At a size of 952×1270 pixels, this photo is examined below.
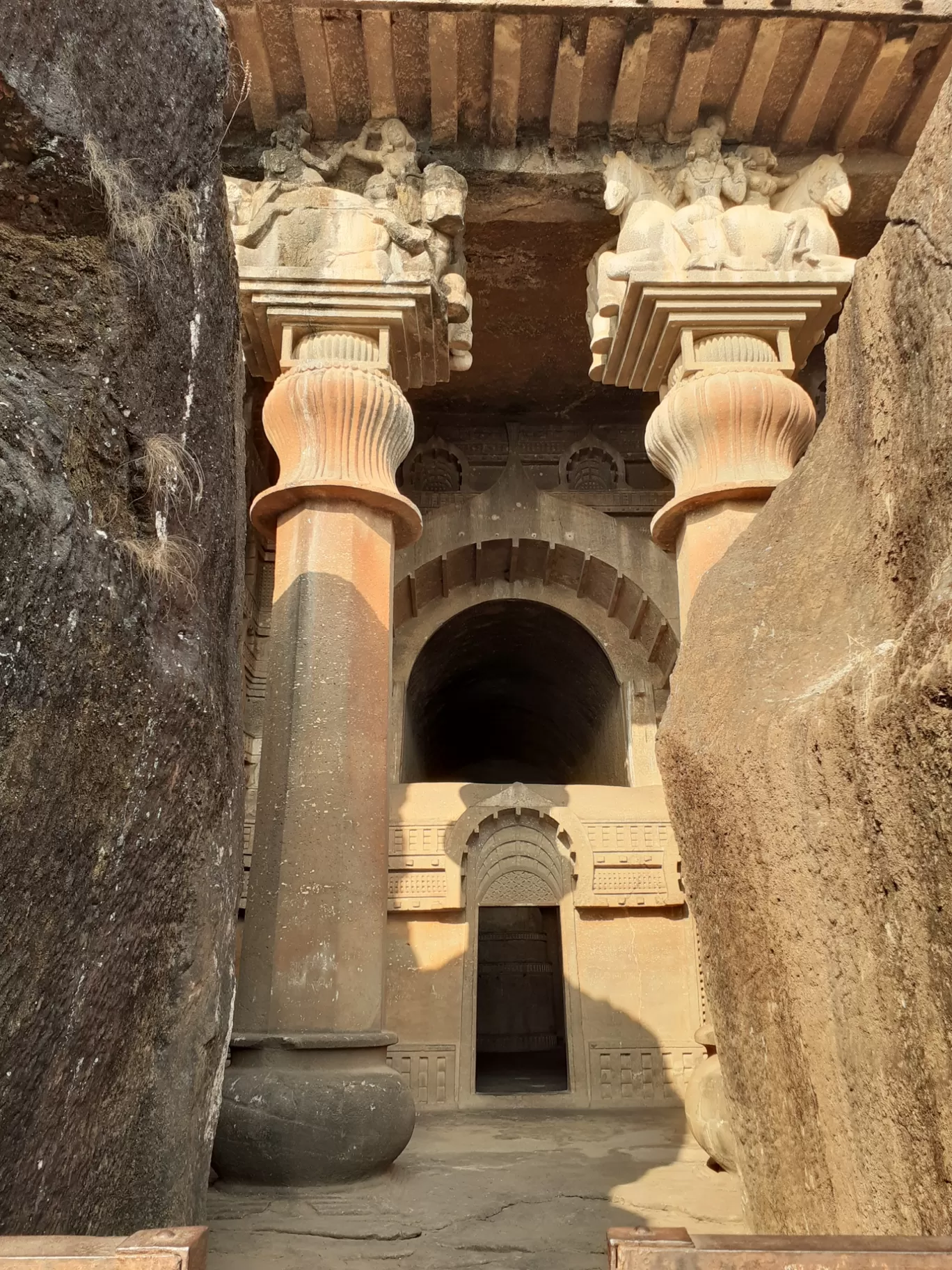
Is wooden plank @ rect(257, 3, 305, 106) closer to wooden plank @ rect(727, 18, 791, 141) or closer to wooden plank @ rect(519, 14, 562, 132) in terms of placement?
wooden plank @ rect(519, 14, 562, 132)

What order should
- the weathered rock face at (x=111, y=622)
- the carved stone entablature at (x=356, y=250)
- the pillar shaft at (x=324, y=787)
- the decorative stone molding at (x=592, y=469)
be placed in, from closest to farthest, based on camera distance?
1. the weathered rock face at (x=111, y=622)
2. the pillar shaft at (x=324, y=787)
3. the carved stone entablature at (x=356, y=250)
4. the decorative stone molding at (x=592, y=469)

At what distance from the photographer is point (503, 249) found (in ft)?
24.0

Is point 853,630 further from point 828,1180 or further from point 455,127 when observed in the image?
point 455,127

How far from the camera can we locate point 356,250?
5.72m

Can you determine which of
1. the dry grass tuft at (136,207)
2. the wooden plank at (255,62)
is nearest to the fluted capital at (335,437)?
the wooden plank at (255,62)

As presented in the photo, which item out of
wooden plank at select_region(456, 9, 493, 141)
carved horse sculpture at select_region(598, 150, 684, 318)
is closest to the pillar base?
carved horse sculpture at select_region(598, 150, 684, 318)

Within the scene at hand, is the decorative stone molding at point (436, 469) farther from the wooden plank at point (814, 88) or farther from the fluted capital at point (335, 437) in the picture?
the wooden plank at point (814, 88)

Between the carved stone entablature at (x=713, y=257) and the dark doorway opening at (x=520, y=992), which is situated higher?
the carved stone entablature at (x=713, y=257)

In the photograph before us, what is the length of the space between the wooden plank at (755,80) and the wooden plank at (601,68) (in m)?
0.76

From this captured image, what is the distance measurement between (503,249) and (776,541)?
5.86 meters

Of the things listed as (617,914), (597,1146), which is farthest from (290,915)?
(617,914)

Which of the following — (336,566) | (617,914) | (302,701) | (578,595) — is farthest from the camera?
(578,595)

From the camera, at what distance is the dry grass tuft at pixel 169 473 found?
1.80 m

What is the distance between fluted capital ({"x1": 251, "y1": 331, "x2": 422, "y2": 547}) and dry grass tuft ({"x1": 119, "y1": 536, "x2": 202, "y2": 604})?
3320mm
